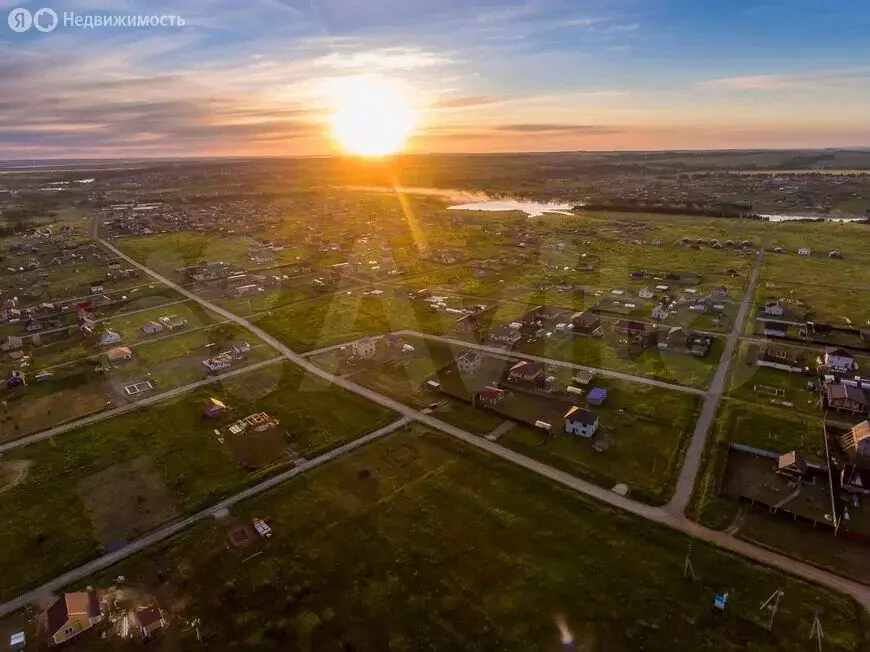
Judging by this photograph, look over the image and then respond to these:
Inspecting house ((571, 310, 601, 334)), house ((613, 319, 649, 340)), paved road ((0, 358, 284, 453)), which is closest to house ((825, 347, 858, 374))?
house ((613, 319, 649, 340))

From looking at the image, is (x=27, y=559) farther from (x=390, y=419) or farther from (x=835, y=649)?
(x=835, y=649)

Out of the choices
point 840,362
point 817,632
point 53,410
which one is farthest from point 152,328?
point 840,362

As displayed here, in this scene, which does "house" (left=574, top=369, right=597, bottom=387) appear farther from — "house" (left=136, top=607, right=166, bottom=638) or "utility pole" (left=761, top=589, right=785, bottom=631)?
"house" (left=136, top=607, right=166, bottom=638)

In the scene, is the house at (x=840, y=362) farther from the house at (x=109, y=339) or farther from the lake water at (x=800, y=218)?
the lake water at (x=800, y=218)

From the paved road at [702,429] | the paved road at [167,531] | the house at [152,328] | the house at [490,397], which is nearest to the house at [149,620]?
the paved road at [167,531]

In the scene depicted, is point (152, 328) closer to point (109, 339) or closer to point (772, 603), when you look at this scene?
point (109, 339)

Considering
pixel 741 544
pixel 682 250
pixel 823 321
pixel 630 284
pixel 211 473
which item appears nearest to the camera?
pixel 741 544

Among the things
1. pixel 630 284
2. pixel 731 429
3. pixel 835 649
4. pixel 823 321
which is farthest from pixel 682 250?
pixel 835 649
